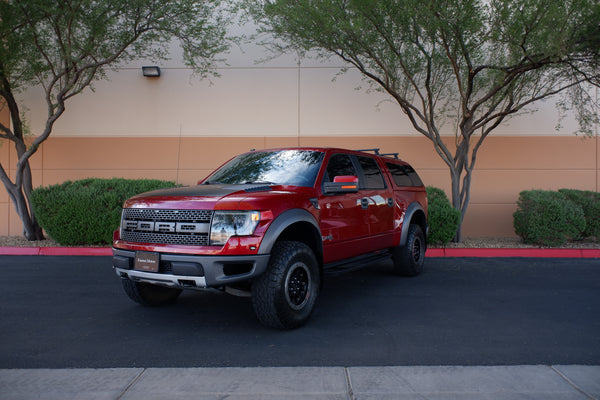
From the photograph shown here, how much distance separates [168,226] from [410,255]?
154 inches

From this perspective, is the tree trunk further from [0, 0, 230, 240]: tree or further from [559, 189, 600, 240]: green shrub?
[559, 189, 600, 240]: green shrub

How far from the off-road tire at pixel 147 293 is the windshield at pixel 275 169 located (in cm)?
138

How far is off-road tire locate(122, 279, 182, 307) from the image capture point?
4859 millimetres

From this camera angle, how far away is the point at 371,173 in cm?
604

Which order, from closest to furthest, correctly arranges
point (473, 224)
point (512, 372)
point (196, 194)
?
point (512, 372), point (196, 194), point (473, 224)

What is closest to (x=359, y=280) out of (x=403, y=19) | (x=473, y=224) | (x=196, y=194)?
(x=196, y=194)

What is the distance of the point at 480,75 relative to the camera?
1054 cm

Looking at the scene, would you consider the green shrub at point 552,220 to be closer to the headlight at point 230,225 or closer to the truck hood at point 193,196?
the truck hood at point 193,196

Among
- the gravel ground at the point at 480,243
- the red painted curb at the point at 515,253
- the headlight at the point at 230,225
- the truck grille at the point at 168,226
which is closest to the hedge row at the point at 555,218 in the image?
A: the gravel ground at the point at 480,243

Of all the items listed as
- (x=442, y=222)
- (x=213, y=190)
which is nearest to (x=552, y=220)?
(x=442, y=222)

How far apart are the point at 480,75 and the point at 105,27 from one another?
8.51m

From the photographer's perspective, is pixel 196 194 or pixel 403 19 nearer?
pixel 196 194

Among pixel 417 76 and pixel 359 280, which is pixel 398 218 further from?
pixel 417 76

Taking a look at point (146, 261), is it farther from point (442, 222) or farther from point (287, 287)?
point (442, 222)
